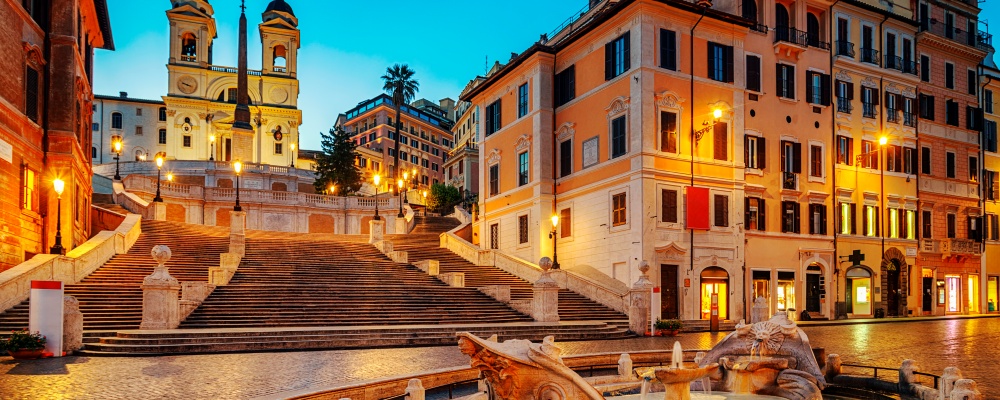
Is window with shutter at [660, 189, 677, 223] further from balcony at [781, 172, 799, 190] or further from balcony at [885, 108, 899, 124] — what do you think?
balcony at [885, 108, 899, 124]

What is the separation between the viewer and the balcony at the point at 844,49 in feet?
119

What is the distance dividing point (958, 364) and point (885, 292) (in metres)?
24.1

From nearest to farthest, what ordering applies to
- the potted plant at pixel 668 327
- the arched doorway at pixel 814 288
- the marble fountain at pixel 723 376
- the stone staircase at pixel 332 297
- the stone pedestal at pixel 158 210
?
1. the marble fountain at pixel 723 376
2. the stone staircase at pixel 332 297
3. the potted plant at pixel 668 327
4. the arched doorway at pixel 814 288
5. the stone pedestal at pixel 158 210

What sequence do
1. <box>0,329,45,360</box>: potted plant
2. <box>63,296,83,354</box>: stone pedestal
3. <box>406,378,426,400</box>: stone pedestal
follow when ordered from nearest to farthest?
<box>406,378,426,400</box>: stone pedestal
<box>0,329,45,360</box>: potted plant
<box>63,296,83,354</box>: stone pedestal

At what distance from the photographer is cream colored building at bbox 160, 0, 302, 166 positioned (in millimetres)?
81250

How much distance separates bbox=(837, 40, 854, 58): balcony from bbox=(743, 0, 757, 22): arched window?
515 centimetres

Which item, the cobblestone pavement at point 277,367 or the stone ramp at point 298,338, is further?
the stone ramp at point 298,338

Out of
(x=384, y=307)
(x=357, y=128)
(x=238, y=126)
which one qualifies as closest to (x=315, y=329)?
(x=384, y=307)

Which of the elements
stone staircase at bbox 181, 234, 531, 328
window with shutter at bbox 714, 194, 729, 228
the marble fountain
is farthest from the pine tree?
the marble fountain

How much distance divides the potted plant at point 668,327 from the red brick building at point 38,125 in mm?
19575

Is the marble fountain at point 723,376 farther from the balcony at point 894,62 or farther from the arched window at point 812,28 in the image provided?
the balcony at point 894,62

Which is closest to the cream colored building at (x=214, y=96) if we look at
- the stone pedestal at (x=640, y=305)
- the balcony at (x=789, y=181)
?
the balcony at (x=789, y=181)

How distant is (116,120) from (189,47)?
13.3 m

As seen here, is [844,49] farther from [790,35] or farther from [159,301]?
[159,301]
